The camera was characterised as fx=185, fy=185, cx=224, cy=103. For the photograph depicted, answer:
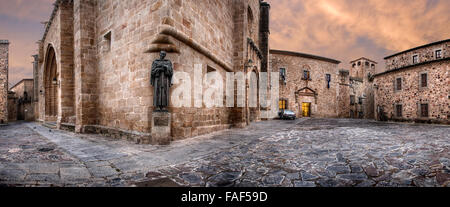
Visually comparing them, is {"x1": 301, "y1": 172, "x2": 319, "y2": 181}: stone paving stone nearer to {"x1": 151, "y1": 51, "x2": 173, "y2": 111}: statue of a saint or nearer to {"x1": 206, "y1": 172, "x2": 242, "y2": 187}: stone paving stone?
{"x1": 206, "y1": 172, "x2": 242, "y2": 187}: stone paving stone

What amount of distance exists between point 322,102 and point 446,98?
37.6 feet

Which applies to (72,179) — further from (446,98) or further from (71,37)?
(446,98)

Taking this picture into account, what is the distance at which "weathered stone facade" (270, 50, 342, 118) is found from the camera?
76.4 feet

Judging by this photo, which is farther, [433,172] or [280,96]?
[280,96]

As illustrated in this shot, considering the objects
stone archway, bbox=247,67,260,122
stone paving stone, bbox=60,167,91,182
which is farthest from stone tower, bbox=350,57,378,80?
stone paving stone, bbox=60,167,91,182

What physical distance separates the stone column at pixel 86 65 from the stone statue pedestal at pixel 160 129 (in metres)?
4.24

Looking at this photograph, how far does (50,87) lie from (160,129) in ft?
47.0

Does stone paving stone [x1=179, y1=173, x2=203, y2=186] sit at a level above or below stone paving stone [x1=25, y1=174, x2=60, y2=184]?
below

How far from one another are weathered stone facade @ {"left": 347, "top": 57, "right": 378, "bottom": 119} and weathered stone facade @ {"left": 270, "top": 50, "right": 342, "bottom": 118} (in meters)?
3.90

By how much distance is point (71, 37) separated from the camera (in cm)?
939

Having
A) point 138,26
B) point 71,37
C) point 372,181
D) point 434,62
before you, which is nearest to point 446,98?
point 434,62

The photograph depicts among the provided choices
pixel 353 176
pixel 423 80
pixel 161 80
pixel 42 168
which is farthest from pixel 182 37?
pixel 423 80

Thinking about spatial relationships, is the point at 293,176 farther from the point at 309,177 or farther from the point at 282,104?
the point at 282,104
